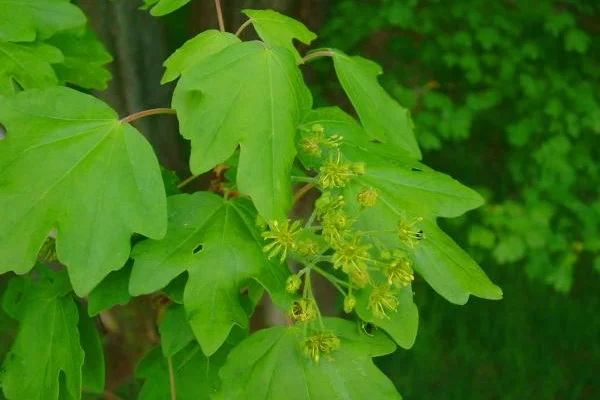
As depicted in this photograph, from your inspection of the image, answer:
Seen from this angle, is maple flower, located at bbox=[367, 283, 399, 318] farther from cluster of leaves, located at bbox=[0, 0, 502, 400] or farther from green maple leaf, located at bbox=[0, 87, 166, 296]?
green maple leaf, located at bbox=[0, 87, 166, 296]

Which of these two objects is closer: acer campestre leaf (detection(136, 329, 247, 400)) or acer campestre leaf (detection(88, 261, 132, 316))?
acer campestre leaf (detection(88, 261, 132, 316))

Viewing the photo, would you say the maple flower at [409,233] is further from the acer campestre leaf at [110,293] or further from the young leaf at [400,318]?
the acer campestre leaf at [110,293]

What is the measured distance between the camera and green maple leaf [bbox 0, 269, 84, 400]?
1.53 metres

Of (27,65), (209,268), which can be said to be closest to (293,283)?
(209,268)

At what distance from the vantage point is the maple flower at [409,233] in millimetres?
1354

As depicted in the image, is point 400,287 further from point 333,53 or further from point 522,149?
point 522,149

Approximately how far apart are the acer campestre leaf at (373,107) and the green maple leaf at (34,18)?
0.58 m

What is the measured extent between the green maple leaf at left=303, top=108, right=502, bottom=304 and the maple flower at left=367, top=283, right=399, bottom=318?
0.09 metres

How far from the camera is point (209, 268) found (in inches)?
53.9

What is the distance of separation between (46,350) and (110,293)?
25 centimetres

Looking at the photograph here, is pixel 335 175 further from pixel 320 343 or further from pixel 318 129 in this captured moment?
pixel 320 343

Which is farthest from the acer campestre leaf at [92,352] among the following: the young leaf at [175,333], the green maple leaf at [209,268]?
the green maple leaf at [209,268]

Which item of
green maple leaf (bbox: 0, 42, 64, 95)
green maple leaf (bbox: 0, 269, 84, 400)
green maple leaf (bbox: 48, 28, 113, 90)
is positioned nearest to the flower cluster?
green maple leaf (bbox: 0, 269, 84, 400)

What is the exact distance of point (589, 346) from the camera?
448 cm
